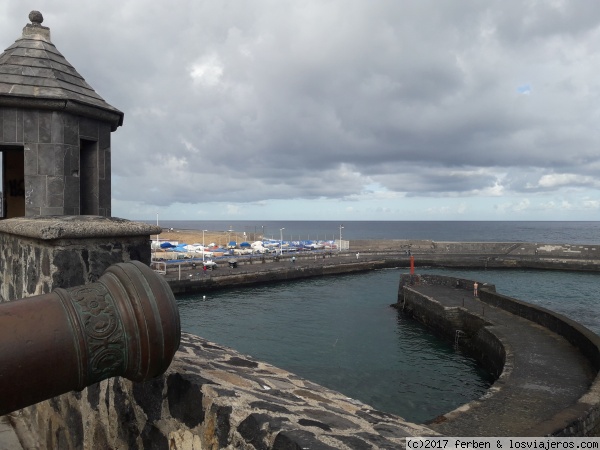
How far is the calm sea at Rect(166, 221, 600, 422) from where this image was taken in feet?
41.2

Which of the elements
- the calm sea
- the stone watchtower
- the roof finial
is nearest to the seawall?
the calm sea

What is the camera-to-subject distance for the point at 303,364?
14.6m

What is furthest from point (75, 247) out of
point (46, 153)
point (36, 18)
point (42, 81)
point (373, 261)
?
point (373, 261)

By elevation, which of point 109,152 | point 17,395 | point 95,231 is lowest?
point 17,395

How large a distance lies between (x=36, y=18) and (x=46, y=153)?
6.22 feet

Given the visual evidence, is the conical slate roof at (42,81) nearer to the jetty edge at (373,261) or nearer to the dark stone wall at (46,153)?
the dark stone wall at (46,153)

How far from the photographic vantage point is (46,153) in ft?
16.3

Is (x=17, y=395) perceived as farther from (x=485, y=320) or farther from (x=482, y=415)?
(x=485, y=320)

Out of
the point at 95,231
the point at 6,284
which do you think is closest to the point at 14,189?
the point at 6,284

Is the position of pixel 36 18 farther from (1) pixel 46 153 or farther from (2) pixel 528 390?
(2) pixel 528 390

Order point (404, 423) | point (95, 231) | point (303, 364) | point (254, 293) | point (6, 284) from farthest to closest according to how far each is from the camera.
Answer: point (254, 293)
point (303, 364)
point (6, 284)
point (95, 231)
point (404, 423)

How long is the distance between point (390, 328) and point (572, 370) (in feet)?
33.4

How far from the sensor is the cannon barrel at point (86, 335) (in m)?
1.60

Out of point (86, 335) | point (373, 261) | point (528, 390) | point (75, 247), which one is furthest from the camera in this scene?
point (373, 261)
